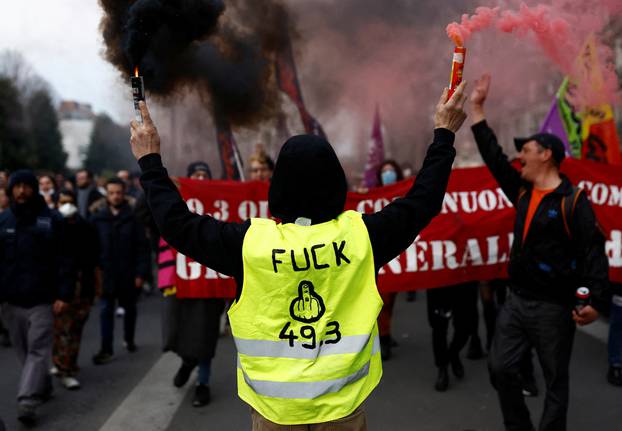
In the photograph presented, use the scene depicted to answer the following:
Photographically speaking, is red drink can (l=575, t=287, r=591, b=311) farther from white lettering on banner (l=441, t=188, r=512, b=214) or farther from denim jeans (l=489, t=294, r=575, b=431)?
white lettering on banner (l=441, t=188, r=512, b=214)

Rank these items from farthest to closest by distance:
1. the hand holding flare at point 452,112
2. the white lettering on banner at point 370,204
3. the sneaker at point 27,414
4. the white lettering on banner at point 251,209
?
the white lettering on banner at point 370,204
the white lettering on banner at point 251,209
the sneaker at point 27,414
the hand holding flare at point 452,112

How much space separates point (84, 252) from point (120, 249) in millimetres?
880

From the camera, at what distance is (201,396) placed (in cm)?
458

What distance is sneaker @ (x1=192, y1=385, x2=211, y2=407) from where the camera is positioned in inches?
179

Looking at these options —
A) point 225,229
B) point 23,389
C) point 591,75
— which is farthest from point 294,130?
point 225,229

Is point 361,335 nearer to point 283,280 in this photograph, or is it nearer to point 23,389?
point 283,280

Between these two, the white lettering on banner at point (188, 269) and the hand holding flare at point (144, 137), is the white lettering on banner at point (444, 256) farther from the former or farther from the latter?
the hand holding flare at point (144, 137)

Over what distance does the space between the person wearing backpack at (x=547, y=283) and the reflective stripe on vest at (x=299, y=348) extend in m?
1.84

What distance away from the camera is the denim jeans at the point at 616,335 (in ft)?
16.2

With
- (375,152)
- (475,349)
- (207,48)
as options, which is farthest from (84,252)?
(375,152)

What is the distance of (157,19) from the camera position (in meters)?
2.70

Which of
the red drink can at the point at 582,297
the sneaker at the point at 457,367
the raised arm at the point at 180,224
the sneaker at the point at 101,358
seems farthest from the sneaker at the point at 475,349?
the raised arm at the point at 180,224

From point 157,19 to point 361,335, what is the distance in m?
1.73

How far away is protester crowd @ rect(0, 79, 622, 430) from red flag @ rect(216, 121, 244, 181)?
28 centimetres
